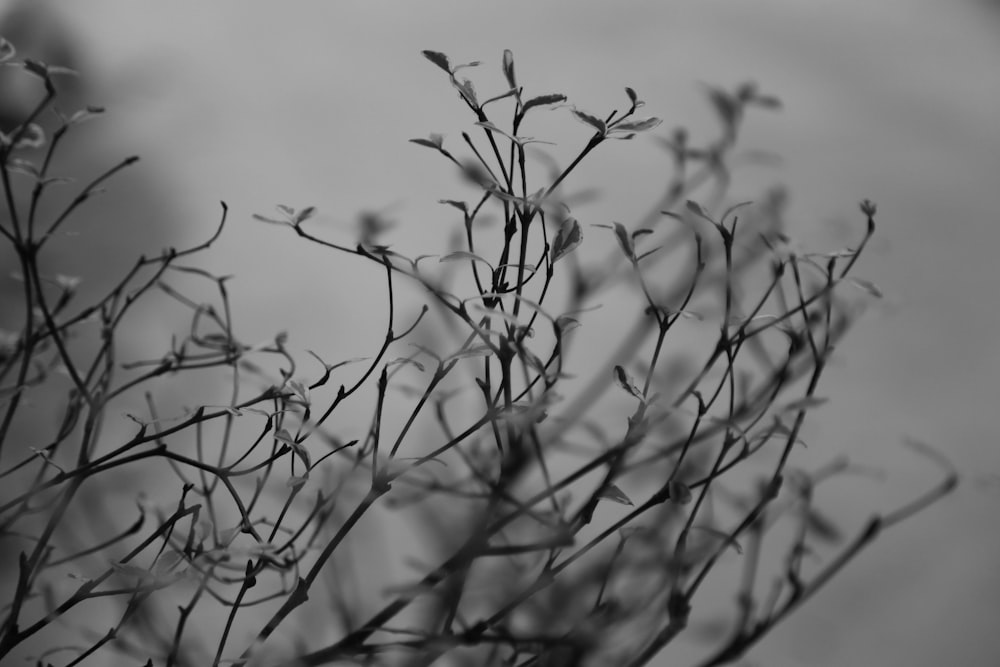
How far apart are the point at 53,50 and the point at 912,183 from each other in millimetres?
891

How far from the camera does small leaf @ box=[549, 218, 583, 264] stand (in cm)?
31

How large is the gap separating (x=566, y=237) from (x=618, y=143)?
2.46ft

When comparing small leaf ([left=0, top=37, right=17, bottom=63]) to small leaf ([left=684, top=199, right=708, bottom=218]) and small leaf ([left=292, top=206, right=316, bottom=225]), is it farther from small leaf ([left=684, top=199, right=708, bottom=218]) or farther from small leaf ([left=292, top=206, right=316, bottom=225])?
small leaf ([left=684, top=199, right=708, bottom=218])

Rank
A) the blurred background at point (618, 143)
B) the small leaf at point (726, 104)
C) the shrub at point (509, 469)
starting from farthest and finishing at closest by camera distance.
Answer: the blurred background at point (618, 143) < the small leaf at point (726, 104) < the shrub at point (509, 469)

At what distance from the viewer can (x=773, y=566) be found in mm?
856

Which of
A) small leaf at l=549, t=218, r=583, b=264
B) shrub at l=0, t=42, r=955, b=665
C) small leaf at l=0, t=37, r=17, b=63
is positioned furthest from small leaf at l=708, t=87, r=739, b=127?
small leaf at l=0, t=37, r=17, b=63

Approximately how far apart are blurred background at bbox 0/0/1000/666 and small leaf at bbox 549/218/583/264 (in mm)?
612

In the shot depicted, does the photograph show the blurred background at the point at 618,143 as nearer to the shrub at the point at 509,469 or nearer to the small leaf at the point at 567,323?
the shrub at the point at 509,469

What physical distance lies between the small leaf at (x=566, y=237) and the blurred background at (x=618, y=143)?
612 mm

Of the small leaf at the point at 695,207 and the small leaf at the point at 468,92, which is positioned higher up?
the small leaf at the point at 468,92

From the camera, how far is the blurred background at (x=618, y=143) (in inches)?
36.4

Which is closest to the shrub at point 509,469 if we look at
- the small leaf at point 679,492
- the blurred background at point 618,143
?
the small leaf at point 679,492

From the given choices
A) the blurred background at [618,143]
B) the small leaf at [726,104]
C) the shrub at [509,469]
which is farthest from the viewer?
the blurred background at [618,143]

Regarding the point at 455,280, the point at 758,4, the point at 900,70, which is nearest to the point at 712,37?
the point at 758,4
